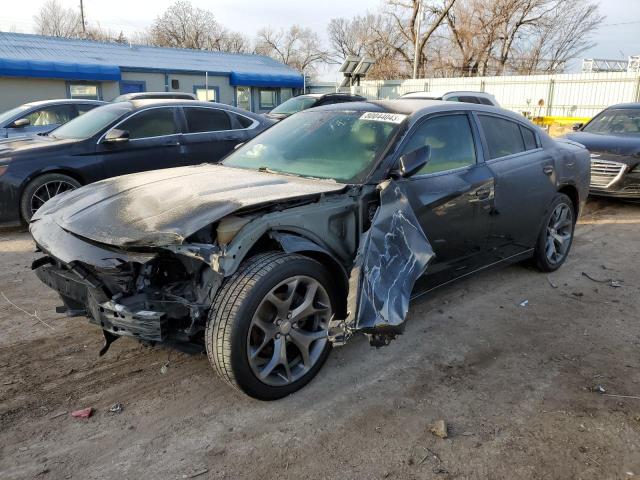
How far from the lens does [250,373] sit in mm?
2850

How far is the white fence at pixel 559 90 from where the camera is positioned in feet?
68.4

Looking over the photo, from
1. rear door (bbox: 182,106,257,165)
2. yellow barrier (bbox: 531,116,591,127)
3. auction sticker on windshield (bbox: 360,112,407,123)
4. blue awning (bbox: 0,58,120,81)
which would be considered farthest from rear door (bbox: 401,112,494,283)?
blue awning (bbox: 0,58,120,81)

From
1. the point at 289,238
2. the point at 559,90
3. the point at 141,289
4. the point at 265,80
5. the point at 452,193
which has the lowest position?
the point at 141,289

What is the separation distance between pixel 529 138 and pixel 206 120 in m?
4.82

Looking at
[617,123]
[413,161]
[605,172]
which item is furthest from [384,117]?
[617,123]

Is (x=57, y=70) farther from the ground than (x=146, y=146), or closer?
farther from the ground

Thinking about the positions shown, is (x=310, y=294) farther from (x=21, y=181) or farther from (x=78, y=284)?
(x=21, y=181)

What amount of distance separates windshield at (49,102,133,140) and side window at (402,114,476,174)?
4940mm

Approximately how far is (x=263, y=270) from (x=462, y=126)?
2278mm

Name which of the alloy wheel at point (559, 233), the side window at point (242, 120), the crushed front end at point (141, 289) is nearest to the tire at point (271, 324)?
the crushed front end at point (141, 289)

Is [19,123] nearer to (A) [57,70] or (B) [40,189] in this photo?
(B) [40,189]

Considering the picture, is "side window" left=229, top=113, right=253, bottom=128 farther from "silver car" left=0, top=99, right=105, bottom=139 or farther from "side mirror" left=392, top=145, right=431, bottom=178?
"side mirror" left=392, top=145, right=431, bottom=178

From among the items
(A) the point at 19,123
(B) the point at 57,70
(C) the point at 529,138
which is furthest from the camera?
(B) the point at 57,70

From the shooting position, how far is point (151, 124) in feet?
24.2
